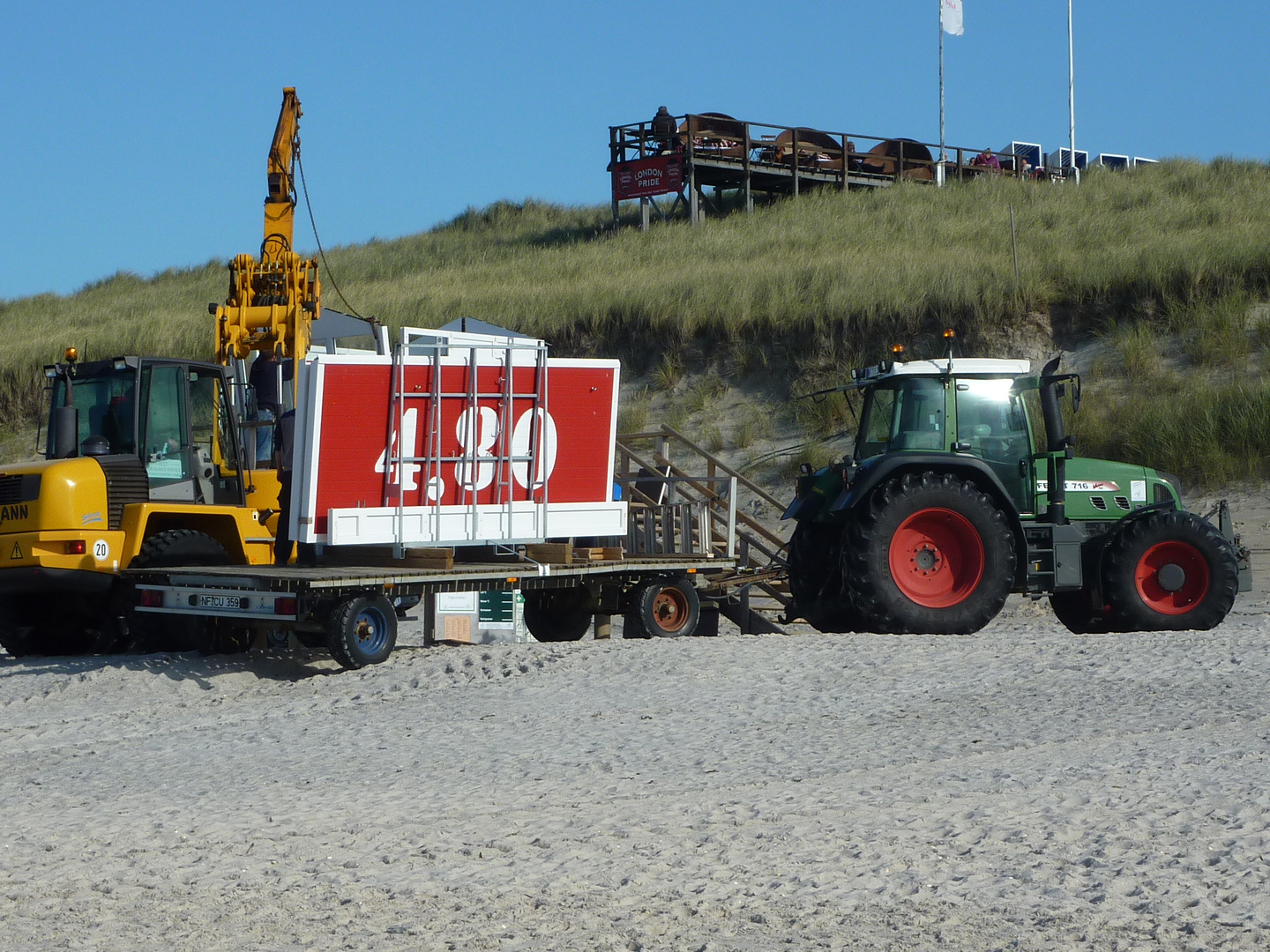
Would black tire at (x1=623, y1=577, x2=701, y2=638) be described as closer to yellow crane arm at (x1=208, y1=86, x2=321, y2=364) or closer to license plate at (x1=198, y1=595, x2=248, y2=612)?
license plate at (x1=198, y1=595, x2=248, y2=612)

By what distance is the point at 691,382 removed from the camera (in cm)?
2478

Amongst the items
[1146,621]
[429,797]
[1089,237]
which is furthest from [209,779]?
[1089,237]

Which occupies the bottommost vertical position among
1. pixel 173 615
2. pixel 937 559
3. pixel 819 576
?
pixel 173 615

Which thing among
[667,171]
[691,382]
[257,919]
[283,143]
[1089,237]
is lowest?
[257,919]

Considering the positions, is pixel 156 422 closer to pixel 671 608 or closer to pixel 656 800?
pixel 671 608

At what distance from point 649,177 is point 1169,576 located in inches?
1002

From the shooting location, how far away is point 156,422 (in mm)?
12188

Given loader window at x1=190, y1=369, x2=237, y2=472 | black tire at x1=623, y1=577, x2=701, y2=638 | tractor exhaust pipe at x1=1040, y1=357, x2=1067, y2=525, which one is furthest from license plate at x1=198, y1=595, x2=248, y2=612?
tractor exhaust pipe at x1=1040, y1=357, x2=1067, y2=525

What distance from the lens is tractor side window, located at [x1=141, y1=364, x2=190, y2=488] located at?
476 inches

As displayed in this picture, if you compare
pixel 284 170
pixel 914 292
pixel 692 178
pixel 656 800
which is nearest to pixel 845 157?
pixel 692 178

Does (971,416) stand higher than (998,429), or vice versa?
(971,416)

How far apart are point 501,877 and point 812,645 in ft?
18.6

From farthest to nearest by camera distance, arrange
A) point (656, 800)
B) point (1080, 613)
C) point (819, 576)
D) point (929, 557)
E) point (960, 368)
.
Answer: point (1080, 613)
point (819, 576)
point (960, 368)
point (929, 557)
point (656, 800)

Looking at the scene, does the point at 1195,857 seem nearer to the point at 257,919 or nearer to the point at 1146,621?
the point at 257,919
